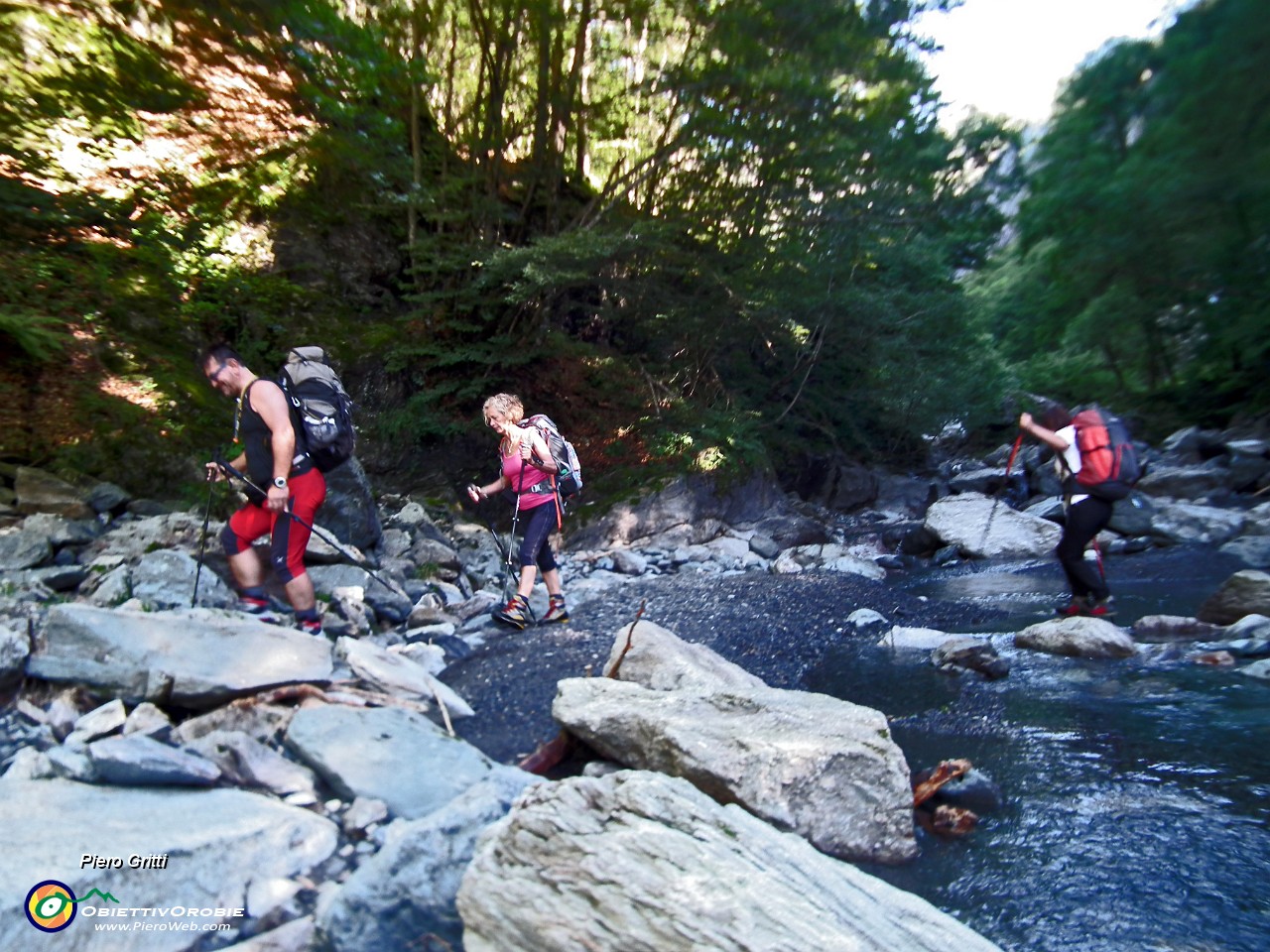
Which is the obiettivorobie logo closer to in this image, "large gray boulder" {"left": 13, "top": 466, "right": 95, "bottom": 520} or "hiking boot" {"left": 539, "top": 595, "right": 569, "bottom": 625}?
"hiking boot" {"left": 539, "top": 595, "right": 569, "bottom": 625}

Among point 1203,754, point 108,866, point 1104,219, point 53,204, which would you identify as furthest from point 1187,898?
point 1104,219

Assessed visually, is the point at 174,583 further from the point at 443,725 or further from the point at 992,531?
the point at 992,531

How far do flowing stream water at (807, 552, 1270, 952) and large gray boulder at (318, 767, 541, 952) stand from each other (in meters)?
1.76

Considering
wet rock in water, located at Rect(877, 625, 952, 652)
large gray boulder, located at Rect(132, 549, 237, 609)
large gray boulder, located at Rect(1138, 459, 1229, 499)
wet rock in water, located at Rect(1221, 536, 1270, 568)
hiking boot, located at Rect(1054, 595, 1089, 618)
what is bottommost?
wet rock in water, located at Rect(877, 625, 952, 652)

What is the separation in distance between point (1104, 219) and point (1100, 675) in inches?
625

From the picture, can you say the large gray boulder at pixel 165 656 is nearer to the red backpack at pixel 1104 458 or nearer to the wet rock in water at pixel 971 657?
the wet rock in water at pixel 971 657

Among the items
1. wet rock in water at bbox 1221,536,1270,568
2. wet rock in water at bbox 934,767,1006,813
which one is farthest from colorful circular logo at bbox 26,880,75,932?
wet rock in water at bbox 1221,536,1270,568

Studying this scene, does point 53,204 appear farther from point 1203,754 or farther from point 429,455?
point 1203,754

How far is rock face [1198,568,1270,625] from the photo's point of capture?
631 centimetres

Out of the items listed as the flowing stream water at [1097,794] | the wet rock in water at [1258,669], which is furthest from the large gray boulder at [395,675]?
the wet rock in water at [1258,669]

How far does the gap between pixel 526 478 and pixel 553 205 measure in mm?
9296

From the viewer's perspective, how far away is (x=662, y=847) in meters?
2.21

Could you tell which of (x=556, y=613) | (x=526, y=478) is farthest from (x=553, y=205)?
(x=556, y=613)

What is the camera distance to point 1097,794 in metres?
3.66
